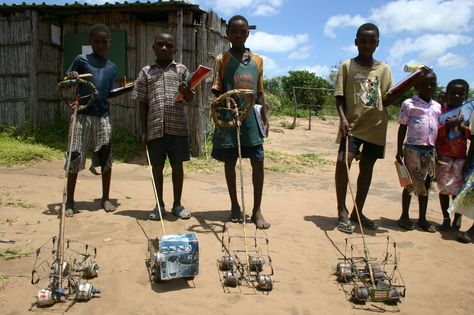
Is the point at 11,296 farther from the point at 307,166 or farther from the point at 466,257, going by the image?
the point at 307,166

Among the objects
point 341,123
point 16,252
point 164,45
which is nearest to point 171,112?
point 164,45

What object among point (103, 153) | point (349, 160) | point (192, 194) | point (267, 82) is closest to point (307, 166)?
point (192, 194)

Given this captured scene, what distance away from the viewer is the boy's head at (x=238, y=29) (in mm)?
4152

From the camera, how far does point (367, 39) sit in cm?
417

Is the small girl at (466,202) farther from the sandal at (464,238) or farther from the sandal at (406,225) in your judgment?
the sandal at (406,225)

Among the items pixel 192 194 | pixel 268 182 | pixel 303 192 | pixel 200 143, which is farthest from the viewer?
pixel 200 143

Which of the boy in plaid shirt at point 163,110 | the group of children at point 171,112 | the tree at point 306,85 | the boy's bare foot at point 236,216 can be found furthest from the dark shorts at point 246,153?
the tree at point 306,85

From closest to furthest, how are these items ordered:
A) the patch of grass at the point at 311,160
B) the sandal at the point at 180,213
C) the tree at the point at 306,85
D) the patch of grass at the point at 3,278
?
the patch of grass at the point at 3,278 < the sandal at the point at 180,213 < the patch of grass at the point at 311,160 < the tree at the point at 306,85

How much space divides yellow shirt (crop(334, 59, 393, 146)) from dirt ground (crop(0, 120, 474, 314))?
106 cm

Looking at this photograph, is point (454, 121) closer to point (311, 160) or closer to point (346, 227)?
point (346, 227)

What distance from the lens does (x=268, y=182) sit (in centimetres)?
708

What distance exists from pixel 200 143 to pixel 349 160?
4.56 m

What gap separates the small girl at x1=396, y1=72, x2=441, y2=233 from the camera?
4.43 m

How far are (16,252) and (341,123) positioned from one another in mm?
3171
